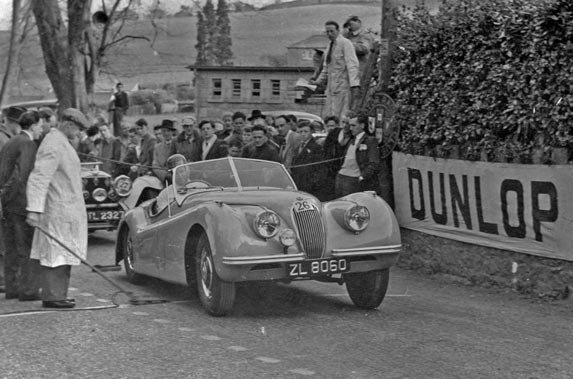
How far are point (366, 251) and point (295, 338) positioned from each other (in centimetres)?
156

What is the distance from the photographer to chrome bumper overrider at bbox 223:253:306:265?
30.8ft

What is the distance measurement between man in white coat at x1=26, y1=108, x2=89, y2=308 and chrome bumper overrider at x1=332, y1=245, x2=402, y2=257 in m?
2.51

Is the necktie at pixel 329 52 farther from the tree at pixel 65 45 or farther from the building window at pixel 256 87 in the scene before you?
the building window at pixel 256 87

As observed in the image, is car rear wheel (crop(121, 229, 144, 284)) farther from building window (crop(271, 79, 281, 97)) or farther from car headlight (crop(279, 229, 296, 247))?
building window (crop(271, 79, 281, 97))

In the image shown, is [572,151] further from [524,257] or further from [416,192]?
[416,192]

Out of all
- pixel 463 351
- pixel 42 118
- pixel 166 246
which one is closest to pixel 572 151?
pixel 463 351

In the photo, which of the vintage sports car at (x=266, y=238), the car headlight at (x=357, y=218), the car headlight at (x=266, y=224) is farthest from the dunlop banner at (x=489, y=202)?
the car headlight at (x=266, y=224)

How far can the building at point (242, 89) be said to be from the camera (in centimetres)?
6412

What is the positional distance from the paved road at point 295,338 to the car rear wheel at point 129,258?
19.0 inches

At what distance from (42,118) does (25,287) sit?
1841 millimetres

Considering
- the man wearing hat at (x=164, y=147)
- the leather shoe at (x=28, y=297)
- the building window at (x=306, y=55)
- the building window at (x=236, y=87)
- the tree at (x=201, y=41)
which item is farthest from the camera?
the tree at (x=201, y=41)

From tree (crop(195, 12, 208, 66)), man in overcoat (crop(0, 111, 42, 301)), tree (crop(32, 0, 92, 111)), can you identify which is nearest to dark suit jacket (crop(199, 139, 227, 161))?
man in overcoat (crop(0, 111, 42, 301))

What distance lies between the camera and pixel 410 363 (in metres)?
7.63

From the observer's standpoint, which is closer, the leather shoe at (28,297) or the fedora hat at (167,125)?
the leather shoe at (28,297)
